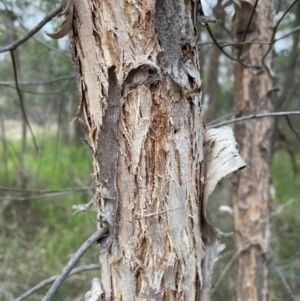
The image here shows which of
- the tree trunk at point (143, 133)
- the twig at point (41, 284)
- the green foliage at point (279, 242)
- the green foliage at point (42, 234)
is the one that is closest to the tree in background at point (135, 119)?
the tree trunk at point (143, 133)

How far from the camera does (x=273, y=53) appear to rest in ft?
5.59

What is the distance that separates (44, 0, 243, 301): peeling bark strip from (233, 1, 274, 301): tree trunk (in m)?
1.02

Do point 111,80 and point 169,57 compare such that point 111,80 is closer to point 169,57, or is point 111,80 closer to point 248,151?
point 169,57

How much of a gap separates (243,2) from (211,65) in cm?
135

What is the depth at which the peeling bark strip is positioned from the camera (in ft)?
2.23

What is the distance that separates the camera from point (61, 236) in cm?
367

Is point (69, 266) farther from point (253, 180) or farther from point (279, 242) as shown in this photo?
point (279, 242)

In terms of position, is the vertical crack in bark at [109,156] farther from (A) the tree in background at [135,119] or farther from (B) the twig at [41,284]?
(B) the twig at [41,284]

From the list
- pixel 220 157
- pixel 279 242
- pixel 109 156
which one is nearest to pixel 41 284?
pixel 109 156

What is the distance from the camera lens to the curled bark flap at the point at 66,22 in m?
0.67

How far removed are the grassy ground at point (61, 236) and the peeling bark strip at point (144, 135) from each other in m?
1.03

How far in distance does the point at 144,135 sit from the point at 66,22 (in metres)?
0.27

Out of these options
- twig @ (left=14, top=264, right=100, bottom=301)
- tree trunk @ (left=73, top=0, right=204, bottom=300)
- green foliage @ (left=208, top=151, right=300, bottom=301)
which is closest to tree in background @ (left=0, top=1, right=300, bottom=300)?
tree trunk @ (left=73, top=0, right=204, bottom=300)

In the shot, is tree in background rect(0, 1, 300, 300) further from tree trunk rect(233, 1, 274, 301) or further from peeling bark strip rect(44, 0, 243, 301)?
tree trunk rect(233, 1, 274, 301)
